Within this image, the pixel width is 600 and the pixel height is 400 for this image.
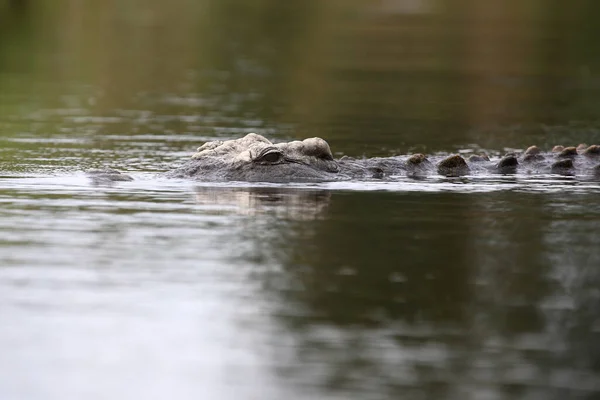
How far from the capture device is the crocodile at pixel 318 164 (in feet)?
49.5

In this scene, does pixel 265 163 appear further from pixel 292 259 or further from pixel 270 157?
pixel 292 259

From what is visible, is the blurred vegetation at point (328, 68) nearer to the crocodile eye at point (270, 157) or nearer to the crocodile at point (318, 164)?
→ the crocodile at point (318, 164)

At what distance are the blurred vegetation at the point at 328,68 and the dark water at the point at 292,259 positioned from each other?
0.59 feet

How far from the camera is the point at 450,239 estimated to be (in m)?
11.7

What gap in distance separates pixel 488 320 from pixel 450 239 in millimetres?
2870

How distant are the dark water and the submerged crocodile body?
0.37 meters

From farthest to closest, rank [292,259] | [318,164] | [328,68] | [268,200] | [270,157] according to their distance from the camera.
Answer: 1. [328,68]
2. [318,164]
3. [270,157]
4. [268,200]
5. [292,259]

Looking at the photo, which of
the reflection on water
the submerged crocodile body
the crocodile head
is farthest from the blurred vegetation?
the reflection on water

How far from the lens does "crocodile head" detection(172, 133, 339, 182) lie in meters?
15.1

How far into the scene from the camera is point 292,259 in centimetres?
1070

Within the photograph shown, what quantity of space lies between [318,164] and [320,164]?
3cm

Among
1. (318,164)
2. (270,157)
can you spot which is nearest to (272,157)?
(270,157)

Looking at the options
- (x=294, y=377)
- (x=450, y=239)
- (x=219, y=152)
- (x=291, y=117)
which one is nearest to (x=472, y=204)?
(x=450, y=239)

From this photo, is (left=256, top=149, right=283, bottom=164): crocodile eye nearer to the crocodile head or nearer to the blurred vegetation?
the crocodile head
